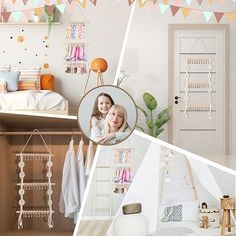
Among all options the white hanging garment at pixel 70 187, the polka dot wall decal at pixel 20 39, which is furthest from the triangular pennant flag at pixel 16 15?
the white hanging garment at pixel 70 187

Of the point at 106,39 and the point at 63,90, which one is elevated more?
the point at 106,39

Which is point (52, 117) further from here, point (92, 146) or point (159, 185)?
point (159, 185)

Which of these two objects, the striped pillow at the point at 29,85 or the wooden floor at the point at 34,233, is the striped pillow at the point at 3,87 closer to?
the striped pillow at the point at 29,85

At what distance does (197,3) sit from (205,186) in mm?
1122

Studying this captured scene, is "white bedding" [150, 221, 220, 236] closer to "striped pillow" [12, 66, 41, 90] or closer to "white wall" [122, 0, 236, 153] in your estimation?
"white wall" [122, 0, 236, 153]

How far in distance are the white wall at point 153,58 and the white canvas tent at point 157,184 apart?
0.57ft

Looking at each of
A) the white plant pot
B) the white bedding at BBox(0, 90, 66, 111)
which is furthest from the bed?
the white plant pot

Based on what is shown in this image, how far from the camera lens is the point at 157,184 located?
Answer: 3.70m

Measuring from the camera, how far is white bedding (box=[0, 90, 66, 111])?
12.2ft

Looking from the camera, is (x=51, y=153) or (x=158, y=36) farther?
(x=51, y=153)

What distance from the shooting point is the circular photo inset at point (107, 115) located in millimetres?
3643

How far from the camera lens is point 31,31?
12.5ft

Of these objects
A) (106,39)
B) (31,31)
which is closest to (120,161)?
(106,39)

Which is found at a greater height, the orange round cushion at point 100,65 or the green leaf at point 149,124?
the orange round cushion at point 100,65
